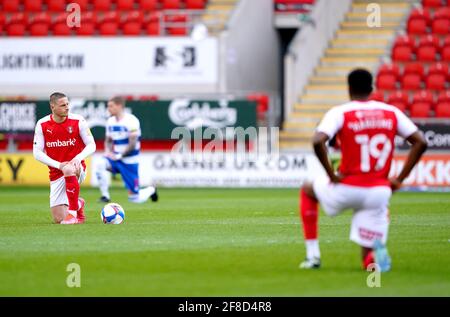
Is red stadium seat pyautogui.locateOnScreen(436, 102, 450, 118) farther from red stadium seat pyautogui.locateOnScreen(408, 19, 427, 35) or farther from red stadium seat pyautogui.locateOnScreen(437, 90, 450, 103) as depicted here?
red stadium seat pyautogui.locateOnScreen(408, 19, 427, 35)

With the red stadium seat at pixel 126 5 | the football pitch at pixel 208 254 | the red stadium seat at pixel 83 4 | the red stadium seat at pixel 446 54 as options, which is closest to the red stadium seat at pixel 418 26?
the red stadium seat at pixel 446 54

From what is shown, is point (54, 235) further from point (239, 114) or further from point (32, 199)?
point (239, 114)

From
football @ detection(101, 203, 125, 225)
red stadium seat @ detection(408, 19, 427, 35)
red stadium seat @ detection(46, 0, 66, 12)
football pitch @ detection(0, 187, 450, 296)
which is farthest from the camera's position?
red stadium seat @ detection(46, 0, 66, 12)

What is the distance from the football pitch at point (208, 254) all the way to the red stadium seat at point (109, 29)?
53.5 feet

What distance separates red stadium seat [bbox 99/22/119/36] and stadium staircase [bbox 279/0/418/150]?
6.44m

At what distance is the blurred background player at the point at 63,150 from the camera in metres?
17.3

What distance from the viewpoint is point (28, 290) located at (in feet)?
34.2

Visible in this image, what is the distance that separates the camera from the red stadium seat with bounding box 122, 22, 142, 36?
122 feet

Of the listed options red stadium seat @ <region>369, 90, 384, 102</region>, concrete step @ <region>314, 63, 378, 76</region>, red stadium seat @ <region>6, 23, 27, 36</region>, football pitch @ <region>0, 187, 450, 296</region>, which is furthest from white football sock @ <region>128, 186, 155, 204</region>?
red stadium seat @ <region>6, 23, 27, 36</region>

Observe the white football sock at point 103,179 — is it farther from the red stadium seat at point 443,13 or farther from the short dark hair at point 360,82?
the red stadium seat at point 443,13

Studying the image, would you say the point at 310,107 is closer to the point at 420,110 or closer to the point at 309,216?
the point at 420,110

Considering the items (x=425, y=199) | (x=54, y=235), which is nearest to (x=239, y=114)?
(x=425, y=199)
